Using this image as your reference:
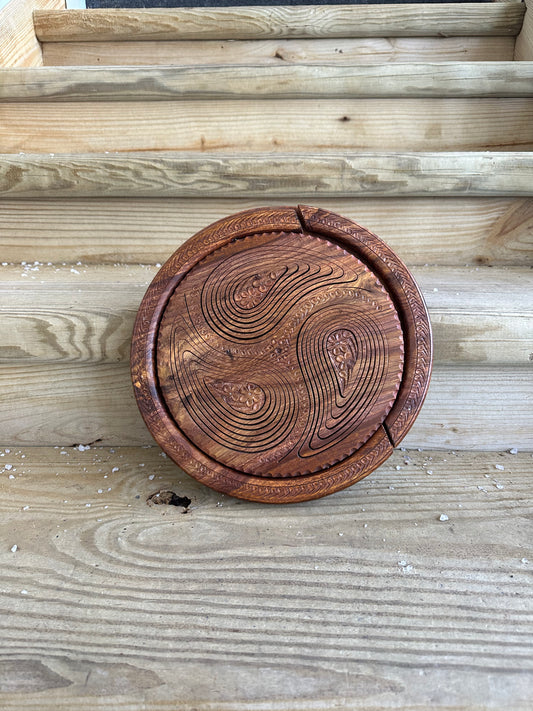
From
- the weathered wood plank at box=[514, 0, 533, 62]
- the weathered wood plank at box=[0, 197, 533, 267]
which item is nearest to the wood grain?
the weathered wood plank at box=[0, 197, 533, 267]

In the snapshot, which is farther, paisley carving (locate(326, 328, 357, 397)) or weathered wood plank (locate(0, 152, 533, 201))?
weathered wood plank (locate(0, 152, 533, 201))

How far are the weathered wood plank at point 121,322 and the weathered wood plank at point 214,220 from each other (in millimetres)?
109

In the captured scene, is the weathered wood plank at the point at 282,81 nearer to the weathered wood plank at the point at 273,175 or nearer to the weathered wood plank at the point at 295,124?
the weathered wood plank at the point at 295,124

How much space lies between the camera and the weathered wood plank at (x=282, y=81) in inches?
38.0

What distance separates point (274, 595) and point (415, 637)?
0.14 meters

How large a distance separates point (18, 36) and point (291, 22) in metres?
0.62

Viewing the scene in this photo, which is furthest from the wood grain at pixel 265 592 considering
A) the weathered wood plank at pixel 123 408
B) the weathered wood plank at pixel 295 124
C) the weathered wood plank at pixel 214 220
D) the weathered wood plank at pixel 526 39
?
the weathered wood plank at pixel 526 39

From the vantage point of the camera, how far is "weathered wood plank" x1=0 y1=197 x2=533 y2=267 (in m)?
0.85

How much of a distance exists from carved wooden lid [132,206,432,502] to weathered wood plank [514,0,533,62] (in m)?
0.86

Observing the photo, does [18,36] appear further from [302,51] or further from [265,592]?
[265,592]

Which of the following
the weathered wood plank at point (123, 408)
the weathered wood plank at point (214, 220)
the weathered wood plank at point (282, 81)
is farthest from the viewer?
the weathered wood plank at point (282, 81)

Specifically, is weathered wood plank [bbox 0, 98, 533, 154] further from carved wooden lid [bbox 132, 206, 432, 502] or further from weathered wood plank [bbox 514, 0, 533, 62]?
carved wooden lid [bbox 132, 206, 432, 502]

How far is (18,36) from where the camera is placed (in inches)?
48.5

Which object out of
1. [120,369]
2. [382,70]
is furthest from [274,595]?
[382,70]
